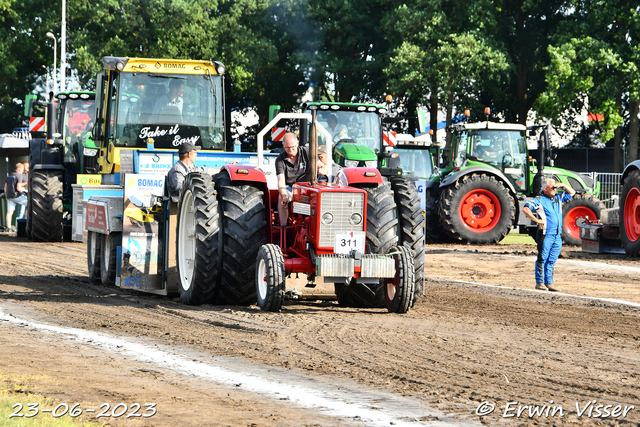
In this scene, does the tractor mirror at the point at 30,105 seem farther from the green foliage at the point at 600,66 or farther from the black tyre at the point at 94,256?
the green foliage at the point at 600,66

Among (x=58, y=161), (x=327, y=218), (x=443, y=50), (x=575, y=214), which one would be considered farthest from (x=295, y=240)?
(x=443, y=50)

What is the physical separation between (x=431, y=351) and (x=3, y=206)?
20.4 m

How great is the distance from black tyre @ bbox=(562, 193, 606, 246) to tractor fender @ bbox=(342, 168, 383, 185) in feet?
39.7

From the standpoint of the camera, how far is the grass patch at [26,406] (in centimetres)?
492

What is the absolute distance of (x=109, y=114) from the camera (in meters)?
14.6

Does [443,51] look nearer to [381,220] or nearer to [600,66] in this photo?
[600,66]

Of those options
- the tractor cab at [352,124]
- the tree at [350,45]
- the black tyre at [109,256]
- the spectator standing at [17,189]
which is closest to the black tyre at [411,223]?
the black tyre at [109,256]

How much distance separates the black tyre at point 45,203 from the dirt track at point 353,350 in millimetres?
7025

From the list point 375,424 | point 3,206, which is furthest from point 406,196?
point 3,206

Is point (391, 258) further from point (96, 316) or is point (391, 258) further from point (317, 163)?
point (96, 316)

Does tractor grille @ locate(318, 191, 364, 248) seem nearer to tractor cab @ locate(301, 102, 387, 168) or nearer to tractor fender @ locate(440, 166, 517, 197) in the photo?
tractor cab @ locate(301, 102, 387, 168)

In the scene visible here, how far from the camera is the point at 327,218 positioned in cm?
892

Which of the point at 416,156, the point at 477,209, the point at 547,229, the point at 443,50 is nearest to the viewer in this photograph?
the point at 547,229

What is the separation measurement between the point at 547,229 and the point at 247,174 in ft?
16.6
